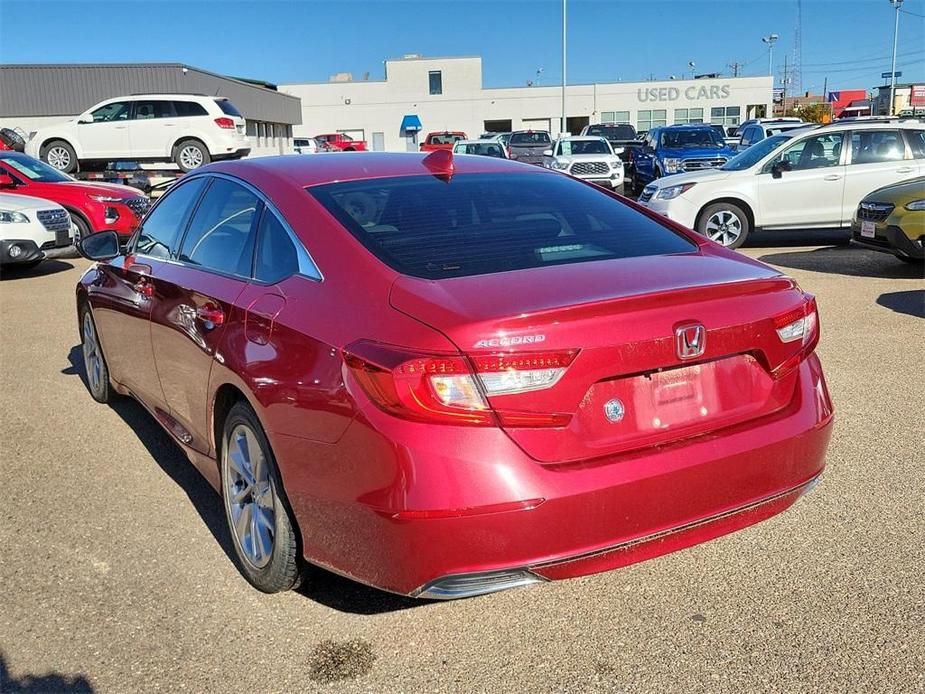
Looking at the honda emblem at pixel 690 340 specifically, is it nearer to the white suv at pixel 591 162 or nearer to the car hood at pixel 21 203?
the car hood at pixel 21 203

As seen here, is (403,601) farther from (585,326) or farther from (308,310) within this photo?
(585,326)

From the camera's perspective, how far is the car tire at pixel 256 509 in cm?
308

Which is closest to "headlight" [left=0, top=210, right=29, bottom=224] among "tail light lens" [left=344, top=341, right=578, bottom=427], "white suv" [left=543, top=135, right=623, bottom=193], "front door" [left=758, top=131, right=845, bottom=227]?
"front door" [left=758, top=131, right=845, bottom=227]

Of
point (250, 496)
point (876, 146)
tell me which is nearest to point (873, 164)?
point (876, 146)

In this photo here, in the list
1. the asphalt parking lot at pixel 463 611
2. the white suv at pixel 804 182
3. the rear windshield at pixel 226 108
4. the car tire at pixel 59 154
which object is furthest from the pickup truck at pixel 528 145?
the asphalt parking lot at pixel 463 611

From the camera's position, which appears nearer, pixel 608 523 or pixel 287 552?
pixel 608 523

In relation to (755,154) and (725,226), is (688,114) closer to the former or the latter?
(755,154)

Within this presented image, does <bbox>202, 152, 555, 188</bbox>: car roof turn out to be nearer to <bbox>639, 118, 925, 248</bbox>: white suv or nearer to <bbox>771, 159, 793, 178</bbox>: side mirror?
<bbox>639, 118, 925, 248</bbox>: white suv

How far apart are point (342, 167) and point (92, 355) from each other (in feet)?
10.1

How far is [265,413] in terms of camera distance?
3012mm

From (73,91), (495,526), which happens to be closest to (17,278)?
(495,526)

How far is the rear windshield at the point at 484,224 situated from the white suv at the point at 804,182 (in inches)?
365

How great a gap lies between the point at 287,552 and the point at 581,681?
111cm

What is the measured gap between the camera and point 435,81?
224 ft
